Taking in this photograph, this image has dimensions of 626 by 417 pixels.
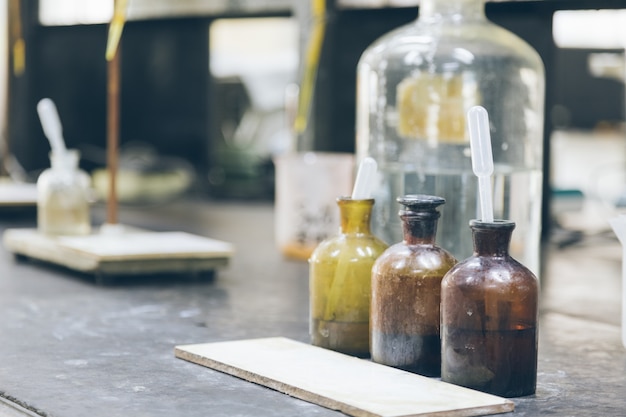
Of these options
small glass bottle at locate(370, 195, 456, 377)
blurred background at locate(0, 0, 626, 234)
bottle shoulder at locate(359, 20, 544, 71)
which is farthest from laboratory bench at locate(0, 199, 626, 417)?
blurred background at locate(0, 0, 626, 234)

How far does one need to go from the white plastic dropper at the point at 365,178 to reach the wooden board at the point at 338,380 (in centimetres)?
16

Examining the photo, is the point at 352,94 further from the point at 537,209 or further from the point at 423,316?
the point at 423,316

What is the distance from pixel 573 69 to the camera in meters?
5.32

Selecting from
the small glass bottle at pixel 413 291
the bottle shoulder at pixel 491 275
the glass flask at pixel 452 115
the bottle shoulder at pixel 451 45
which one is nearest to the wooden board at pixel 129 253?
the glass flask at pixel 452 115

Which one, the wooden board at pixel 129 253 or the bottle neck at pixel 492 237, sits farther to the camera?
the wooden board at pixel 129 253

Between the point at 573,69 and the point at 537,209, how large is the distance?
3863mm

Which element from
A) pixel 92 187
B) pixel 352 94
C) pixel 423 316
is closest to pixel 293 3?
pixel 352 94

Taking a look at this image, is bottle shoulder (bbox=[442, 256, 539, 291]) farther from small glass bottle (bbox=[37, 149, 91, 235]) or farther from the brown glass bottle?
small glass bottle (bbox=[37, 149, 91, 235])

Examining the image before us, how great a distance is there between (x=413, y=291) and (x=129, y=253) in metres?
0.80

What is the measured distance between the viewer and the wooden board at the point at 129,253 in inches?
69.6

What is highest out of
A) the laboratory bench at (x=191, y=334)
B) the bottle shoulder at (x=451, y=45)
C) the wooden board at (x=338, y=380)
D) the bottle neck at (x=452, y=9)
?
the bottle neck at (x=452, y=9)

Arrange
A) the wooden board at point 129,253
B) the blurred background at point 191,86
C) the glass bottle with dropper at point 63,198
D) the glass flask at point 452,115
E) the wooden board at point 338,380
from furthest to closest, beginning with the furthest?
the blurred background at point 191,86 < the glass bottle with dropper at point 63,198 < the wooden board at point 129,253 < the glass flask at point 452,115 < the wooden board at point 338,380

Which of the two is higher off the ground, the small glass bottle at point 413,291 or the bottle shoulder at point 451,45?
the bottle shoulder at point 451,45

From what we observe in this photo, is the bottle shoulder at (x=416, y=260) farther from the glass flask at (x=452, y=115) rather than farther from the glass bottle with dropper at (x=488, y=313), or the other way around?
the glass flask at (x=452, y=115)
